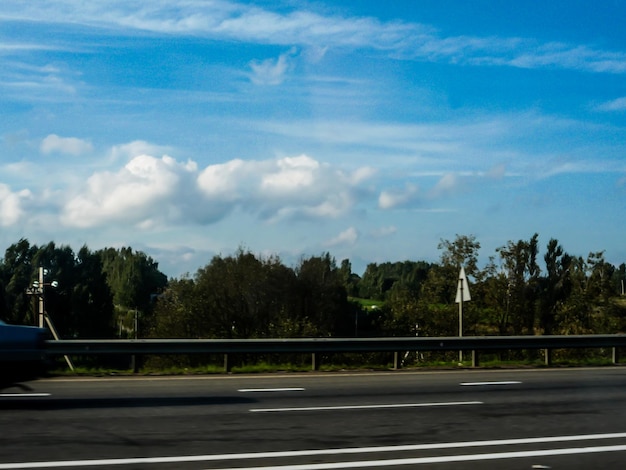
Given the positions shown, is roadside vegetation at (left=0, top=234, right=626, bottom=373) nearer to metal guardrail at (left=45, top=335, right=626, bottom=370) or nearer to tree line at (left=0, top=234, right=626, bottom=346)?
tree line at (left=0, top=234, right=626, bottom=346)

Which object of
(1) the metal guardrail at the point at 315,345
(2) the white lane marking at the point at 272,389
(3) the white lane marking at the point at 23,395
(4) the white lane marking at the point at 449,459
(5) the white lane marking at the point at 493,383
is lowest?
(3) the white lane marking at the point at 23,395

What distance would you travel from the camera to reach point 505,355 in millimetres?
29688

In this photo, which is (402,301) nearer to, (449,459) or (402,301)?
(402,301)

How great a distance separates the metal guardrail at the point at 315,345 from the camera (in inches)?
695

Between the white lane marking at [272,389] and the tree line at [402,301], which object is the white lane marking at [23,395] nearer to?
the white lane marking at [272,389]

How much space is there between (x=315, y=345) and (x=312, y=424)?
348 inches

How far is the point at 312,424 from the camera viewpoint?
10.2 metres

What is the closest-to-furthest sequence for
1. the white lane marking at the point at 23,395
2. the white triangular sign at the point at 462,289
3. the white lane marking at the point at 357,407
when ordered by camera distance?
1. the white lane marking at the point at 357,407
2. the white lane marking at the point at 23,395
3. the white triangular sign at the point at 462,289

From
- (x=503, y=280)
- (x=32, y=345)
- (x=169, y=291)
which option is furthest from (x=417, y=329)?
(x=32, y=345)

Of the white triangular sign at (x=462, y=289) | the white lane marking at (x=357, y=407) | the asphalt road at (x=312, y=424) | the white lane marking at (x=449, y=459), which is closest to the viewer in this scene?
the white lane marking at (x=449, y=459)

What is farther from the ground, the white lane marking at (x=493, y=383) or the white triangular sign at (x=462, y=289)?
the white triangular sign at (x=462, y=289)

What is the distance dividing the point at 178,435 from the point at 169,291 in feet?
187

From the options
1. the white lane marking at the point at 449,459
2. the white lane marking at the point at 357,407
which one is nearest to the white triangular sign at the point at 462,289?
the white lane marking at the point at 357,407

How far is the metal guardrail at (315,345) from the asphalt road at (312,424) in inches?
59.7
